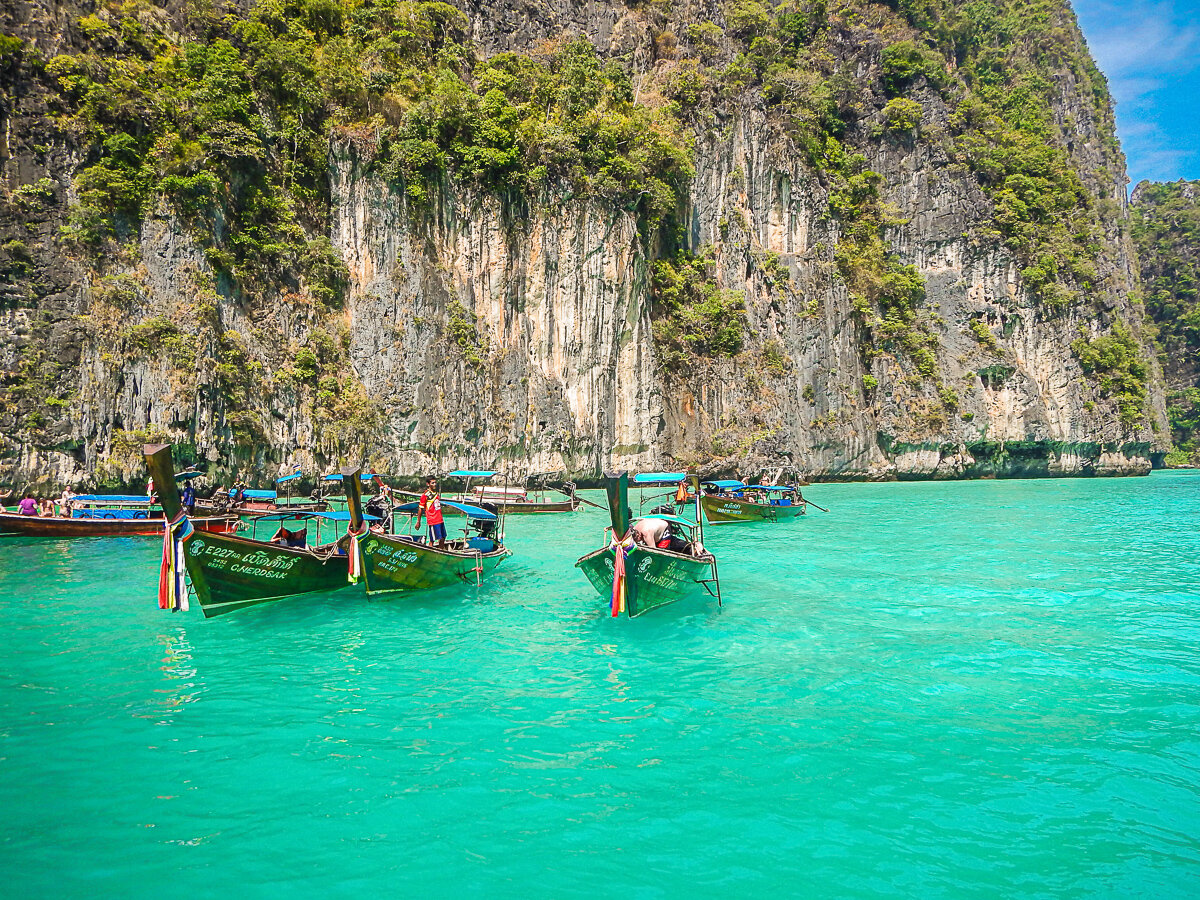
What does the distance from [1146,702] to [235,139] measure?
134 ft

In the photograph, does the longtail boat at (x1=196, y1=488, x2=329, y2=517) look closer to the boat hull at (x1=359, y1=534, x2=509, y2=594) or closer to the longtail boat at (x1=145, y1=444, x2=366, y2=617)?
the longtail boat at (x1=145, y1=444, x2=366, y2=617)

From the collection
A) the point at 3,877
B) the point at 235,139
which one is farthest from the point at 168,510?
the point at 235,139

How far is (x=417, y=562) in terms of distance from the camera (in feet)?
43.9

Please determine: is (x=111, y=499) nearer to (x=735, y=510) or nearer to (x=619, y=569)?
(x=619, y=569)

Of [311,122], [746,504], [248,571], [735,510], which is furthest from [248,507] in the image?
[311,122]

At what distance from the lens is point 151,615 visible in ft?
40.0

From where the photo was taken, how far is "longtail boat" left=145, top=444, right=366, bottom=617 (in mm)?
10922

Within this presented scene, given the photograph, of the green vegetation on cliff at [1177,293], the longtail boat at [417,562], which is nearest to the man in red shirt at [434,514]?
the longtail boat at [417,562]

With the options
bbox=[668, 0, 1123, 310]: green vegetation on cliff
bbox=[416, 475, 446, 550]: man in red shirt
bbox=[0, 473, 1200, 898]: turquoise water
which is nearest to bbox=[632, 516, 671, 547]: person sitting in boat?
bbox=[0, 473, 1200, 898]: turquoise water

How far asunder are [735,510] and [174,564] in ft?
68.6

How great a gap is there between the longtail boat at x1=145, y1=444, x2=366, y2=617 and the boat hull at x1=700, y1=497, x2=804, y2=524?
17026 millimetres

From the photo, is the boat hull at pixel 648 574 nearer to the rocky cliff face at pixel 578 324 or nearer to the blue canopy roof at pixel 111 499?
the blue canopy roof at pixel 111 499

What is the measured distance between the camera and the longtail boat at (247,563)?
1092 centimetres

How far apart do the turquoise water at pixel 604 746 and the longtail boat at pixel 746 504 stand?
13027 millimetres
